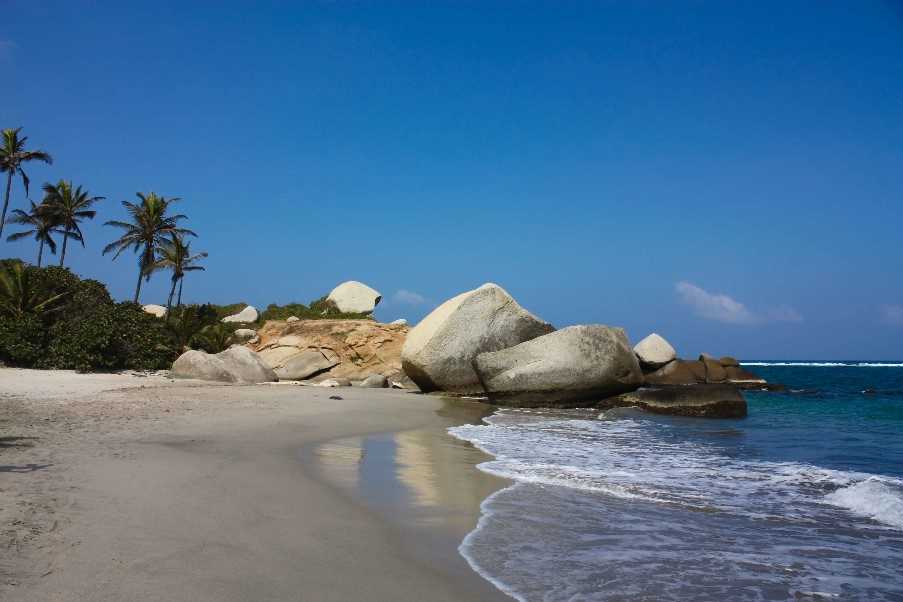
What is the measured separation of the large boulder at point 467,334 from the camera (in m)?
20.0

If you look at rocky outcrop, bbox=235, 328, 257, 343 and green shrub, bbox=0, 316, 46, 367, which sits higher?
rocky outcrop, bbox=235, 328, 257, 343

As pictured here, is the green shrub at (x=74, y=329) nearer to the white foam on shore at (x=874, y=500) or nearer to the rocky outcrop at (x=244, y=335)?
the rocky outcrop at (x=244, y=335)

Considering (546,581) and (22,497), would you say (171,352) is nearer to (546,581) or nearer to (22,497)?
(22,497)

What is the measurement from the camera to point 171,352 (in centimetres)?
2486

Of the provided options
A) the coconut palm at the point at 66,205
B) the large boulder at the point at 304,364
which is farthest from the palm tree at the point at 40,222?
the large boulder at the point at 304,364

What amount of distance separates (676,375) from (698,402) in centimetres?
1470

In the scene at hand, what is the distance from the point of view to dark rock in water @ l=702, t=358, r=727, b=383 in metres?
32.8

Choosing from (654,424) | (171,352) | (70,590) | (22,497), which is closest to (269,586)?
(70,590)

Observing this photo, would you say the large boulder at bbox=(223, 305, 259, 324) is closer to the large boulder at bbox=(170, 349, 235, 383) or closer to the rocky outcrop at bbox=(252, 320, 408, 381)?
the rocky outcrop at bbox=(252, 320, 408, 381)

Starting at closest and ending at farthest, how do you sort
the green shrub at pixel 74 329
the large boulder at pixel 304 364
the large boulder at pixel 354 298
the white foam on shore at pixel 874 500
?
1. the white foam on shore at pixel 874 500
2. the green shrub at pixel 74 329
3. the large boulder at pixel 304 364
4. the large boulder at pixel 354 298

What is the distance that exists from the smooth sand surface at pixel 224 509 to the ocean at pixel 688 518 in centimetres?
48

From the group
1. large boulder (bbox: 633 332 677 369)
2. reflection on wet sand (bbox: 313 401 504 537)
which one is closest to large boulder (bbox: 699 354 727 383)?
large boulder (bbox: 633 332 677 369)

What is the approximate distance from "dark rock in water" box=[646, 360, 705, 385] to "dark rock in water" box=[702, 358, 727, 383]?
2.78 ft

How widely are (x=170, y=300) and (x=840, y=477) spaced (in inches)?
1436
